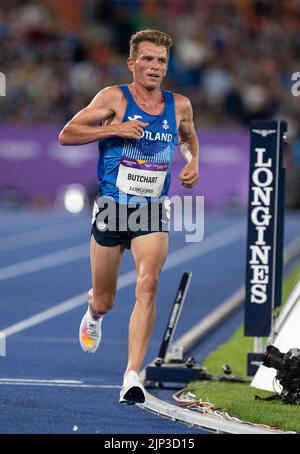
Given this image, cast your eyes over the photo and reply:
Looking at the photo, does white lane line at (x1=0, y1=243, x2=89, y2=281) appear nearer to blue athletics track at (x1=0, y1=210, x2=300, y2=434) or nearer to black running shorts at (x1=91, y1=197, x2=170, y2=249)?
blue athletics track at (x1=0, y1=210, x2=300, y2=434)

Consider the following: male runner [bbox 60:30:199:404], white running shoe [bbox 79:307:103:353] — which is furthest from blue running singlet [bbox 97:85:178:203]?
white running shoe [bbox 79:307:103:353]

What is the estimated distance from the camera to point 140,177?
27.6 feet

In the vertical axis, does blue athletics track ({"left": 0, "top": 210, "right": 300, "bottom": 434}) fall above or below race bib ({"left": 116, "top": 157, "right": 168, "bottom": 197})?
below

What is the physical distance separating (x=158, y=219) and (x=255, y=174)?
1.22 meters

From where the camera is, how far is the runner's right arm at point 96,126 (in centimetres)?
826

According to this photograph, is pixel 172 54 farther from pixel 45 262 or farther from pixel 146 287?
pixel 146 287

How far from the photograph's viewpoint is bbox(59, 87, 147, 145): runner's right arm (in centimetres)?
826

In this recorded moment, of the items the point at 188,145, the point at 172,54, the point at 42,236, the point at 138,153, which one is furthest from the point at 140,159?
the point at 172,54

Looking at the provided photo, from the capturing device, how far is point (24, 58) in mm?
30078

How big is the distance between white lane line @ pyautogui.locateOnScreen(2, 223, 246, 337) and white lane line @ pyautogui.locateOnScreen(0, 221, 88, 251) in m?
2.42

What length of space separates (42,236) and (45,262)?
3921mm

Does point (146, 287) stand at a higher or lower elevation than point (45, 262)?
lower

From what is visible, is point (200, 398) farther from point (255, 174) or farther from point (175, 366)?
point (255, 174)

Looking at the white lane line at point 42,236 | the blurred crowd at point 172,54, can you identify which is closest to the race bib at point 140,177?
the white lane line at point 42,236
